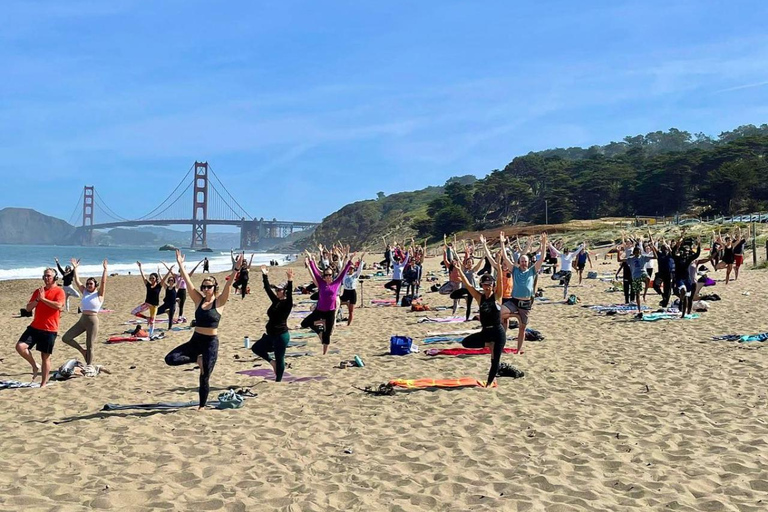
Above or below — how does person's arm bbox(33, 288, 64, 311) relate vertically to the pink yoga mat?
above

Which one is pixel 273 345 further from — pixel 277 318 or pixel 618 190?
pixel 618 190

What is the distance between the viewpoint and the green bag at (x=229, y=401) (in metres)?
6.81

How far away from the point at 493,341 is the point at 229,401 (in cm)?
308

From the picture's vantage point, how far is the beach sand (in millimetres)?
4473

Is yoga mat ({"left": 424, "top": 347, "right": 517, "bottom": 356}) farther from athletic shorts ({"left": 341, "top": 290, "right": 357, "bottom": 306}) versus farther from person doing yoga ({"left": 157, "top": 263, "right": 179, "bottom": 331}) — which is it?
person doing yoga ({"left": 157, "top": 263, "right": 179, "bottom": 331})

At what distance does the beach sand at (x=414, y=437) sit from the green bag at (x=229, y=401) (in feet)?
0.40

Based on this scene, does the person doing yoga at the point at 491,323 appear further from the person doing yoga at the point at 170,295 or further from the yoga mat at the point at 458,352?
the person doing yoga at the point at 170,295

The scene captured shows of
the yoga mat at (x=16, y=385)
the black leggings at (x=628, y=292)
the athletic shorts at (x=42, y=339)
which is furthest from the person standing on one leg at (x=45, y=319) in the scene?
the black leggings at (x=628, y=292)

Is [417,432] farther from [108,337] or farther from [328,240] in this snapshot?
[328,240]

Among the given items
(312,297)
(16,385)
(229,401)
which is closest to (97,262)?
(312,297)

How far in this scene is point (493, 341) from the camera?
723cm

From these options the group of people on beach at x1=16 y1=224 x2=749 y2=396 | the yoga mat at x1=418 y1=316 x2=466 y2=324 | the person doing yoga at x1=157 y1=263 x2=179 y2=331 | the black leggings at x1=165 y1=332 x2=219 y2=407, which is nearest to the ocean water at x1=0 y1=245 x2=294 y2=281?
the person doing yoga at x1=157 y1=263 x2=179 y2=331

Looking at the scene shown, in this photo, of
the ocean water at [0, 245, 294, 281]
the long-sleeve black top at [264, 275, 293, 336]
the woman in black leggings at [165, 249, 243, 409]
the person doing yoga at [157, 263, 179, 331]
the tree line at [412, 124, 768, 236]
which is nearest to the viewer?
the woman in black leggings at [165, 249, 243, 409]

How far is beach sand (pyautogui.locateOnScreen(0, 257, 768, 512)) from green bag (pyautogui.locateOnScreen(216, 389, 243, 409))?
4.8 inches
